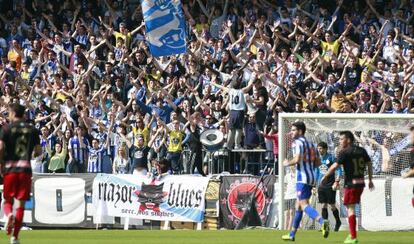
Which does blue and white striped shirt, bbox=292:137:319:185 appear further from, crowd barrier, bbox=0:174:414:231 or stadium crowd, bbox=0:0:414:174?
stadium crowd, bbox=0:0:414:174

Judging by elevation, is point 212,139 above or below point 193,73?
below

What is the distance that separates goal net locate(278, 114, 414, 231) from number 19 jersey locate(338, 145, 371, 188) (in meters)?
5.84

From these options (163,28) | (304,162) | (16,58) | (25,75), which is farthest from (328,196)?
(16,58)

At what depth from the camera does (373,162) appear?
28141 mm

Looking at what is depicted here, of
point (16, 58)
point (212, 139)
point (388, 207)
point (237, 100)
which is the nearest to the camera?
point (388, 207)

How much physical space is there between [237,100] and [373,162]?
421 centimetres

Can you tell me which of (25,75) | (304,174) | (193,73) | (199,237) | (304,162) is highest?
(25,75)

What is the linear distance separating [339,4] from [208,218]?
10144 millimetres

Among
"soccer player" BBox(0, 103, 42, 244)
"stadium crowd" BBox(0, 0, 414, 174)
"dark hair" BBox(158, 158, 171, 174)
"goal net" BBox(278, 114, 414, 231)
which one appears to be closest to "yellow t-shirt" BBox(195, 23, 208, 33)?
"stadium crowd" BBox(0, 0, 414, 174)

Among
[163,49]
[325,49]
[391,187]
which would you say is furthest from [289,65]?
[391,187]

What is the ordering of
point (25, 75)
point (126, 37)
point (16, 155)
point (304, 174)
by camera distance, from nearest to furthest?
1. point (16, 155)
2. point (304, 174)
3. point (25, 75)
4. point (126, 37)

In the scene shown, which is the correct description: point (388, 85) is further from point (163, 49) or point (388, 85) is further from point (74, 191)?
point (74, 191)

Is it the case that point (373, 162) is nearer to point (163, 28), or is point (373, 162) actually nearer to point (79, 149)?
point (163, 28)

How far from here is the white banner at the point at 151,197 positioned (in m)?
29.0
